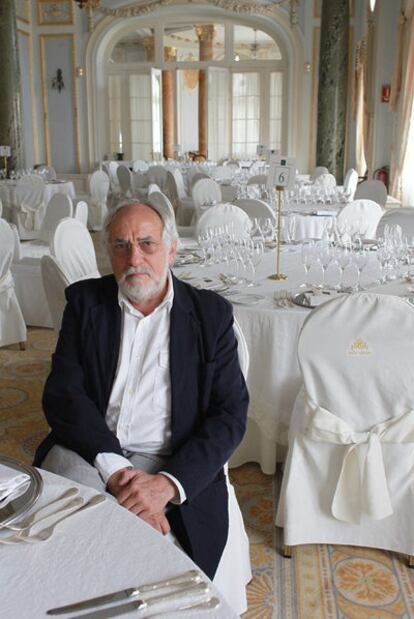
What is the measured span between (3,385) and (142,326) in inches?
100

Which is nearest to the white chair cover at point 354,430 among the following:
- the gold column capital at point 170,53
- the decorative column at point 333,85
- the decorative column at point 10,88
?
the decorative column at point 333,85

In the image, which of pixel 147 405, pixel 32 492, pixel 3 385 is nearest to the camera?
pixel 32 492

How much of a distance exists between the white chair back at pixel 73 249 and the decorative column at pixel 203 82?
10.9 m

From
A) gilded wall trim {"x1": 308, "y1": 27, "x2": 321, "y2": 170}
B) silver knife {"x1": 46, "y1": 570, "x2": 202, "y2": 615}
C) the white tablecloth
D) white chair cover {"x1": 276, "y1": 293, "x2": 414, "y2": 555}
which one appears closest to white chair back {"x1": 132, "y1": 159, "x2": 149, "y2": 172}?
the white tablecloth

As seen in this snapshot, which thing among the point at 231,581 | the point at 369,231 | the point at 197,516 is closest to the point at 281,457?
the point at 231,581

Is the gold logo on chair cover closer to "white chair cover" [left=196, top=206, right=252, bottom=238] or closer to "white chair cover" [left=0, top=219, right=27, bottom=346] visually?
"white chair cover" [left=196, top=206, right=252, bottom=238]

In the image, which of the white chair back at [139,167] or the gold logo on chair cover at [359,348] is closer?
the gold logo on chair cover at [359,348]

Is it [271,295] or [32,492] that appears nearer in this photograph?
[32,492]

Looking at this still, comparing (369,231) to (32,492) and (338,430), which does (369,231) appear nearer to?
(338,430)

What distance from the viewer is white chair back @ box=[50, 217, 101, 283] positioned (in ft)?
11.8

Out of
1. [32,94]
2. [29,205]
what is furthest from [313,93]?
[29,205]

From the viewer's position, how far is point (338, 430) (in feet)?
7.32

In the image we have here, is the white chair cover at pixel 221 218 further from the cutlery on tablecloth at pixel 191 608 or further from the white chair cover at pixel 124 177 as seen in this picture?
the white chair cover at pixel 124 177

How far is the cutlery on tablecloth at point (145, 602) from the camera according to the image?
0.94 metres
